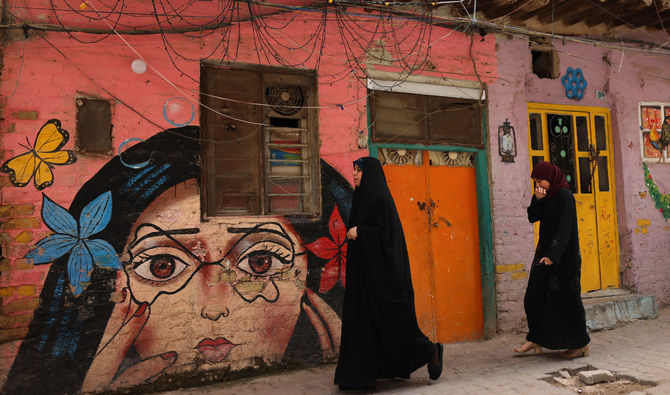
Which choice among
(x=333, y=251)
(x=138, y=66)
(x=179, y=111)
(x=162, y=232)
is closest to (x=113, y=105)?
(x=138, y=66)

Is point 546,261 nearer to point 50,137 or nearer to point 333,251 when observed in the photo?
point 333,251

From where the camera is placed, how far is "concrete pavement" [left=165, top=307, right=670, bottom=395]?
12.0 ft

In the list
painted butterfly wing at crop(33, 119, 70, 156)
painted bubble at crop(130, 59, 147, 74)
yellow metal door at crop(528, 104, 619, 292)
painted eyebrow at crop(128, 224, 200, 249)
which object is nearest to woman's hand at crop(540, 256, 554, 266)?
yellow metal door at crop(528, 104, 619, 292)

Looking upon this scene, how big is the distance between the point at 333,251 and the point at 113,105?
2.21 metres

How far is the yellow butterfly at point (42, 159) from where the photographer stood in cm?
368

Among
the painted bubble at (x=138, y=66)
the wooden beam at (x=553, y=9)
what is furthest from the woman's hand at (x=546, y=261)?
the painted bubble at (x=138, y=66)

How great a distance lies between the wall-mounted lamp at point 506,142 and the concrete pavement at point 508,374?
6.54ft

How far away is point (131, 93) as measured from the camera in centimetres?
403

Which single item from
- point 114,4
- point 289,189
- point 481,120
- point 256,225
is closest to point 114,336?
point 256,225

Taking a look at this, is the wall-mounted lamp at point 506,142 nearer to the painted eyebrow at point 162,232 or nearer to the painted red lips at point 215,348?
the painted eyebrow at point 162,232

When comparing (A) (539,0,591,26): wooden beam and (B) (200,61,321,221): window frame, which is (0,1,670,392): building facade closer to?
(B) (200,61,321,221): window frame

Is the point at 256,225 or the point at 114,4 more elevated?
the point at 114,4

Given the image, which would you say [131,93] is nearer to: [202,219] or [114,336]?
[202,219]

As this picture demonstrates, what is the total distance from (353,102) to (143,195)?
2084 millimetres
